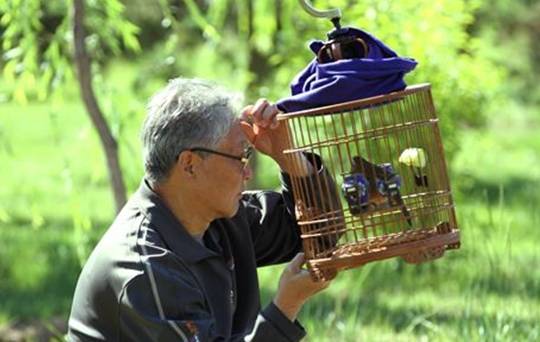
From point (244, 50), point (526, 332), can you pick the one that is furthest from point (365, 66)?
point (244, 50)

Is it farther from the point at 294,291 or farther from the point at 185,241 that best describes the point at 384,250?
the point at 185,241

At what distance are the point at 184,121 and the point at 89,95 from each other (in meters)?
1.88

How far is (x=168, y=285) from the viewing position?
3.69 m

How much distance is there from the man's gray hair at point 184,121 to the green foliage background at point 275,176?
1404 millimetres

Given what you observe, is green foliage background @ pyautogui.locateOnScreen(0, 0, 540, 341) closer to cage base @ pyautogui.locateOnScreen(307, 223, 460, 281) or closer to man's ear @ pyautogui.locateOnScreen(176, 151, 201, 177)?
cage base @ pyautogui.locateOnScreen(307, 223, 460, 281)

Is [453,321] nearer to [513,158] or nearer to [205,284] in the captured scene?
[205,284]

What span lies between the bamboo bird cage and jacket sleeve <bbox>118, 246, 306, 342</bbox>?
211 mm

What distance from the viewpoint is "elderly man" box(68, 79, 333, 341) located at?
12.1ft

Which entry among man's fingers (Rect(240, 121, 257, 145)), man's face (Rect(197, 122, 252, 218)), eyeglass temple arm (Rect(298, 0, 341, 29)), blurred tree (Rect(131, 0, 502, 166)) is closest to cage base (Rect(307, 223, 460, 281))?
man's face (Rect(197, 122, 252, 218))

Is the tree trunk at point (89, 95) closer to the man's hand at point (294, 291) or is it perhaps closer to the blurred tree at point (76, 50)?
the blurred tree at point (76, 50)

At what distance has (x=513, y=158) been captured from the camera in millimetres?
12922

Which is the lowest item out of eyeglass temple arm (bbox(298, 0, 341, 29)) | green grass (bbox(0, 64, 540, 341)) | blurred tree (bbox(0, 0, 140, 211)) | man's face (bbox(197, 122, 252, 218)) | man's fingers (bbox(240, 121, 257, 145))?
green grass (bbox(0, 64, 540, 341))

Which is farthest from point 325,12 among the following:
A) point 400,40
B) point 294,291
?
point 400,40

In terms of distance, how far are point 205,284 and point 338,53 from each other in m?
0.79
